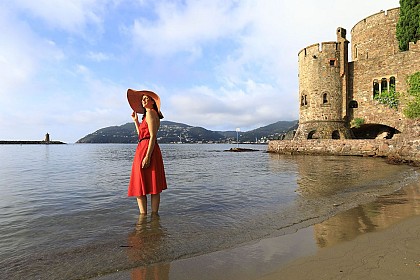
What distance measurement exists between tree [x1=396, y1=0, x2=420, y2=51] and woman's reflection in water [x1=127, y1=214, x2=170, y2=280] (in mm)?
33890

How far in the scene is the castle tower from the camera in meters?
30.5

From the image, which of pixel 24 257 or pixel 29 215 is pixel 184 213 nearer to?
pixel 24 257

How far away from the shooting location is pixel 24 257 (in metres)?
3.65

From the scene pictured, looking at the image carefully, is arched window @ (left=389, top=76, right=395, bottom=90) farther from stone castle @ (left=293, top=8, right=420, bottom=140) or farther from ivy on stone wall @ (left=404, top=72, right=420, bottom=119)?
ivy on stone wall @ (left=404, top=72, right=420, bottom=119)

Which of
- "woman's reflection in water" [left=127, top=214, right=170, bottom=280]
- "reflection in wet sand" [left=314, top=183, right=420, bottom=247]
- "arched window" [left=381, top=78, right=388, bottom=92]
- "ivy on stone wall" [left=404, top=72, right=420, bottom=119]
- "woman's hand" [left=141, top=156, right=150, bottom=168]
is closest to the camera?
"woman's reflection in water" [left=127, top=214, right=170, bottom=280]

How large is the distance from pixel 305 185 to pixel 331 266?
670 cm

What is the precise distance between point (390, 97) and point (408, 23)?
318 inches

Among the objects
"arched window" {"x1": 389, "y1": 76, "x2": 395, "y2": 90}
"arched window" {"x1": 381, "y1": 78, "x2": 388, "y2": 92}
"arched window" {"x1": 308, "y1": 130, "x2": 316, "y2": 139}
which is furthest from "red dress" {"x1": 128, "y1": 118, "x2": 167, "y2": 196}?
"arched window" {"x1": 381, "y1": 78, "x2": 388, "y2": 92}

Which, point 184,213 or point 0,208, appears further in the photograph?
point 0,208

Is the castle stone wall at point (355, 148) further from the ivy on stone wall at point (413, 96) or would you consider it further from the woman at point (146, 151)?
the woman at point (146, 151)

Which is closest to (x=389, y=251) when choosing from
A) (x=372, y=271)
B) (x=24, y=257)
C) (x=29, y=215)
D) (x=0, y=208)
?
(x=372, y=271)

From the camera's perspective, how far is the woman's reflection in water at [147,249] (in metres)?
3.02

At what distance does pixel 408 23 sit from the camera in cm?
2827

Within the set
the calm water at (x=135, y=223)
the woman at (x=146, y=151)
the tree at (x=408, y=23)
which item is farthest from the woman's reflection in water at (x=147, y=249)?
the tree at (x=408, y=23)
